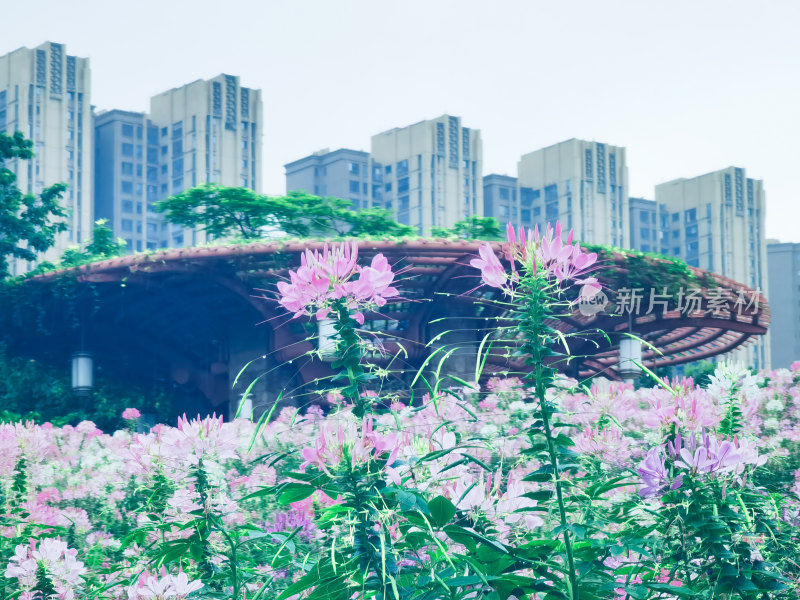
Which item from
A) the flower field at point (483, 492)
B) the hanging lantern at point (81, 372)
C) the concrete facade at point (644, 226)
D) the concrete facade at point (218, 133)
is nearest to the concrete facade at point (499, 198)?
the concrete facade at point (644, 226)

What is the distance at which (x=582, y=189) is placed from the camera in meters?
77.9

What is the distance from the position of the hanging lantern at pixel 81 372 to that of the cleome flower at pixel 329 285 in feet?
42.8

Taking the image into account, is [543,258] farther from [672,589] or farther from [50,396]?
[50,396]

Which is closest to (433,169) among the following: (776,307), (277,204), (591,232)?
(591,232)

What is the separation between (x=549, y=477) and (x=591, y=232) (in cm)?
7769

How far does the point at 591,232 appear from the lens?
78875 mm

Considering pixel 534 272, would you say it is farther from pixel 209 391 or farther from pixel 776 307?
pixel 776 307

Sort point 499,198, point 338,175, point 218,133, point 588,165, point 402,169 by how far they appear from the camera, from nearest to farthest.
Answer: point 218,133 → point 338,175 → point 402,169 → point 588,165 → point 499,198

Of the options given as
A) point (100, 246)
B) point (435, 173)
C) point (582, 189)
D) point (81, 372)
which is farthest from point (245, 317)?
point (582, 189)

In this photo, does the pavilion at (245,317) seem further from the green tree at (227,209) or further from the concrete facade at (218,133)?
the concrete facade at (218,133)

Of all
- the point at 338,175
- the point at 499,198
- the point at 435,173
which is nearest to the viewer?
the point at 435,173

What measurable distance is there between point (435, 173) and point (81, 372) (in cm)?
6053

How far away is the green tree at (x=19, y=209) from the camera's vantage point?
17.9 metres

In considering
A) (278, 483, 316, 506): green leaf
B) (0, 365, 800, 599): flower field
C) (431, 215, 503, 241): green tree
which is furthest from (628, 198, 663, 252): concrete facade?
(278, 483, 316, 506): green leaf
